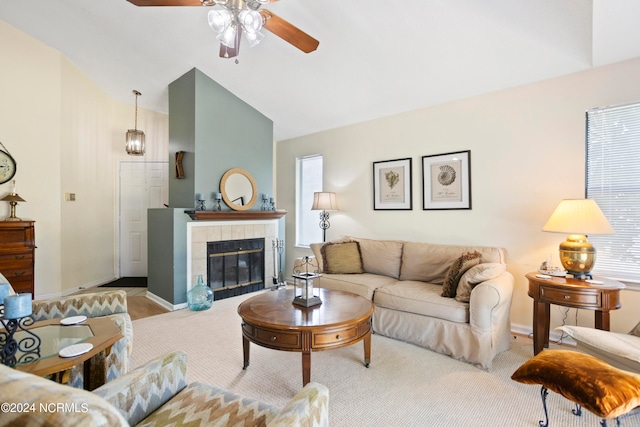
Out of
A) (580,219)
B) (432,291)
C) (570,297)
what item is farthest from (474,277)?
(580,219)

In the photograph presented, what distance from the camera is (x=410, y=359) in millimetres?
2588

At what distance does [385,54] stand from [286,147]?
113 inches

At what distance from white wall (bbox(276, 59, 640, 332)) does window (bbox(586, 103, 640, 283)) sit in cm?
10

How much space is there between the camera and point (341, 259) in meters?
3.72

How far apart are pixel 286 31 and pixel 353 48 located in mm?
1158

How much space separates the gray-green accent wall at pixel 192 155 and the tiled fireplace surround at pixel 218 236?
0.09m

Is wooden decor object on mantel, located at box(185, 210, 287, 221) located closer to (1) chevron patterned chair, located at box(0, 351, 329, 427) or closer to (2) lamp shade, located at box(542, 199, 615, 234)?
(1) chevron patterned chair, located at box(0, 351, 329, 427)

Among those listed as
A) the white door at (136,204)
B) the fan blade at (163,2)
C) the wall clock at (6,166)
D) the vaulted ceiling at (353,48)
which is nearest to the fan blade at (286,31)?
the fan blade at (163,2)

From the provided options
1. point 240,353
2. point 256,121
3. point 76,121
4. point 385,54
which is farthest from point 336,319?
point 76,121

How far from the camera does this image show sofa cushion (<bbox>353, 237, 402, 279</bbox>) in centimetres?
364

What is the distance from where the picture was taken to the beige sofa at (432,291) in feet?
8.02

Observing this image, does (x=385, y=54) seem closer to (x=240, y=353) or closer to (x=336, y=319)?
(x=336, y=319)

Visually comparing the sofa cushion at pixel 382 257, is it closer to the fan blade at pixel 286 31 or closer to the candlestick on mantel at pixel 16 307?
the fan blade at pixel 286 31

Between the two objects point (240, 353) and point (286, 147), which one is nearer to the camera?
point (240, 353)
